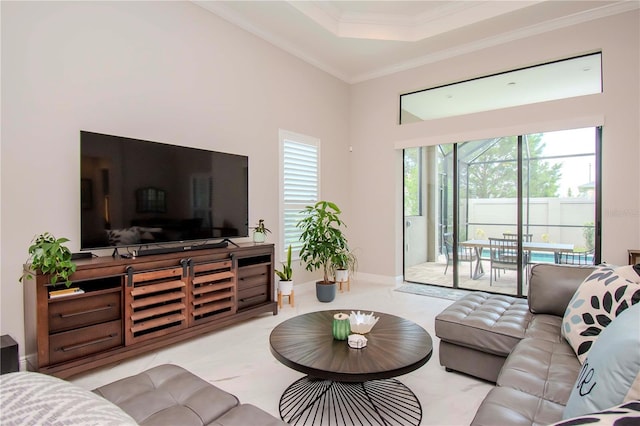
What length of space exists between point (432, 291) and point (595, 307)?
3.18 metres

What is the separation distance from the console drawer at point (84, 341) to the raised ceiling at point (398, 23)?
325 centimetres

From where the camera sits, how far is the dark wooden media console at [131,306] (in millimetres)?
2277

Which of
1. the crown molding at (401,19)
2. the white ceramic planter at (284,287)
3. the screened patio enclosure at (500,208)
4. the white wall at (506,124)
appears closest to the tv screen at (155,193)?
the white ceramic planter at (284,287)

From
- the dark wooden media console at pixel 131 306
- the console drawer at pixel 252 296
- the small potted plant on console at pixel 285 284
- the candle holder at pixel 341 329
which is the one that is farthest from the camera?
the small potted plant on console at pixel 285 284

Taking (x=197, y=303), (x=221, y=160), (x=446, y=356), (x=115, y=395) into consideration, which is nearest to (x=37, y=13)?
(x=221, y=160)

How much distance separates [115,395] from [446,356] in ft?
6.79

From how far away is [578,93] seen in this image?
406cm

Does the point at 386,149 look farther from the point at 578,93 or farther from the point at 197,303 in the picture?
the point at 197,303

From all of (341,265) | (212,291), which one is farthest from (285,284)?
(212,291)

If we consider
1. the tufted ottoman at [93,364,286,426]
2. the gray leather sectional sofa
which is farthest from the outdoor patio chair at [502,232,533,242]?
the tufted ottoman at [93,364,286,426]

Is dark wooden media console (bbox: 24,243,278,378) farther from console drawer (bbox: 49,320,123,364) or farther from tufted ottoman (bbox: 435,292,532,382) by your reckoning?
tufted ottoman (bbox: 435,292,532,382)

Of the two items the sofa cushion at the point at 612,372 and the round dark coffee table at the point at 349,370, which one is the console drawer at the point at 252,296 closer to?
the round dark coffee table at the point at 349,370

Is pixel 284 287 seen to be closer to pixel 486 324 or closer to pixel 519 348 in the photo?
pixel 486 324

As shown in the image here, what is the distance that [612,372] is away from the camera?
933 millimetres
